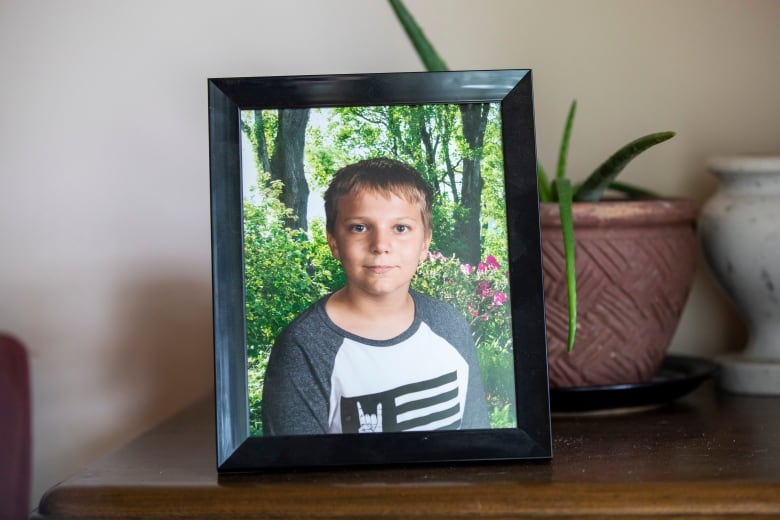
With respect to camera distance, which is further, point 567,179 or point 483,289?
point 567,179

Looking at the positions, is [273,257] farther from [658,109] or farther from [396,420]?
[658,109]

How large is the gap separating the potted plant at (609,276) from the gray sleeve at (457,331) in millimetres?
155

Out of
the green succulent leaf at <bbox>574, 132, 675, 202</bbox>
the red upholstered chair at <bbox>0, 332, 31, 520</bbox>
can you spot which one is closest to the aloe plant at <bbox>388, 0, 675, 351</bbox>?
the green succulent leaf at <bbox>574, 132, 675, 202</bbox>

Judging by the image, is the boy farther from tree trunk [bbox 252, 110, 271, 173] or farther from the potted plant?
the potted plant

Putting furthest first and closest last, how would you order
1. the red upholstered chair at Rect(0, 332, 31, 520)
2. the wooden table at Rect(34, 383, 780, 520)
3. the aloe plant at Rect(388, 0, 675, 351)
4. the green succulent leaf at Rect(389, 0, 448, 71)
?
1. the red upholstered chair at Rect(0, 332, 31, 520)
2. the green succulent leaf at Rect(389, 0, 448, 71)
3. the aloe plant at Rect(388, 0, 675, 351)
4. the wooden table at Rect(34, 383, 780, 520)

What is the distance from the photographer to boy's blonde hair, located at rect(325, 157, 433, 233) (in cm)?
58

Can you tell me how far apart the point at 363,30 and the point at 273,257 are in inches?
16.2

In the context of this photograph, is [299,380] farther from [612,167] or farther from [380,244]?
[612,167]

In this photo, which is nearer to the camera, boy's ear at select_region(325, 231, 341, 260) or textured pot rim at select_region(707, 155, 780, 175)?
boy's ear at select_region(325, 231, 341, 260)

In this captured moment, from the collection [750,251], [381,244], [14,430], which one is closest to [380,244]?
[381,244]

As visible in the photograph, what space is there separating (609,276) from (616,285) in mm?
11

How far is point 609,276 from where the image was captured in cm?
72

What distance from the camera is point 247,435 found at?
1.87ft

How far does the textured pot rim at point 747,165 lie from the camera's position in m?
0.79
